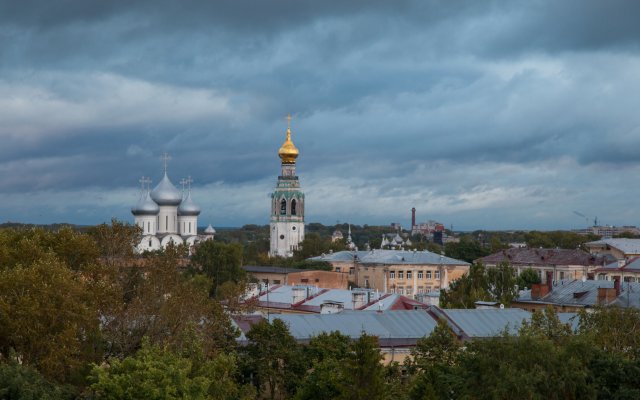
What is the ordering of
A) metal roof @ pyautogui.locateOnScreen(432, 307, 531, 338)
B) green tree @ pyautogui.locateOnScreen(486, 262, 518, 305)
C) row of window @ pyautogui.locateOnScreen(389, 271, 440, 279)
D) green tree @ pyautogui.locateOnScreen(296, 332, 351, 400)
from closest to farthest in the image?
green tree @ pyautogui.locateOnScreen(296, 332, 351, 400) < metal roof @ pyautogui.locateOnScreen(432, 307, 531, 338) < green tree @ pyautogui.locateOnScreen(486, 262, 518, 305) < row of window @ pyautogui.locateOnScreen(389, 271, 440, 279)

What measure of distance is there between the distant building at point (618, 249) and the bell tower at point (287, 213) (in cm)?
3253

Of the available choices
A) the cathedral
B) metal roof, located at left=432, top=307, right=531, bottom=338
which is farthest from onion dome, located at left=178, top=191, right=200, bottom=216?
metal roof, located at left=432, top=307, right=531, bottom=338

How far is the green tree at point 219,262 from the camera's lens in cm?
8712

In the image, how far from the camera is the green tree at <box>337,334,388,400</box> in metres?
28.9

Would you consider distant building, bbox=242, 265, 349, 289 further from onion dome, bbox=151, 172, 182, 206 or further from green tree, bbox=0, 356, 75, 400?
green tree, bbox=0, 356, 75, 400

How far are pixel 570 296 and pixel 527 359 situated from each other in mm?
30369

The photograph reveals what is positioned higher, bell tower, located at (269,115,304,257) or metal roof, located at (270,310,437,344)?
bell tower, located at (269,115,304,257)

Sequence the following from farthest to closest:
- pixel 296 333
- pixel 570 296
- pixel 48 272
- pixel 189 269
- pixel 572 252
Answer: pixel 572 252 < pixel 189 269 < pixel 570 296 < pixel 296 333 < pixel 48 272

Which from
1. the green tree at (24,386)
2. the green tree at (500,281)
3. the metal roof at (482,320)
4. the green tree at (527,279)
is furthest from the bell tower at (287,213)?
the green tree at (24,386)

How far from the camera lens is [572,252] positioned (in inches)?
3716

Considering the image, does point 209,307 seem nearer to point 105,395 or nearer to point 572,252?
point 105,395

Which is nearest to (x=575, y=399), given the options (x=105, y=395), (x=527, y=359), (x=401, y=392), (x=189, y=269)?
(x=527, y=359)

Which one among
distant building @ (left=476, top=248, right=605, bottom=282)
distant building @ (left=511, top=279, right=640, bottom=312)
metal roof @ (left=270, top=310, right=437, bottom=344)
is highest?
distant building @ (left=476, top=248, right=605, bottom=282)

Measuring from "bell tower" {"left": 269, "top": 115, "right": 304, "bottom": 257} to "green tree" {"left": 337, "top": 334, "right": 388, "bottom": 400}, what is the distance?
95.6 metres
